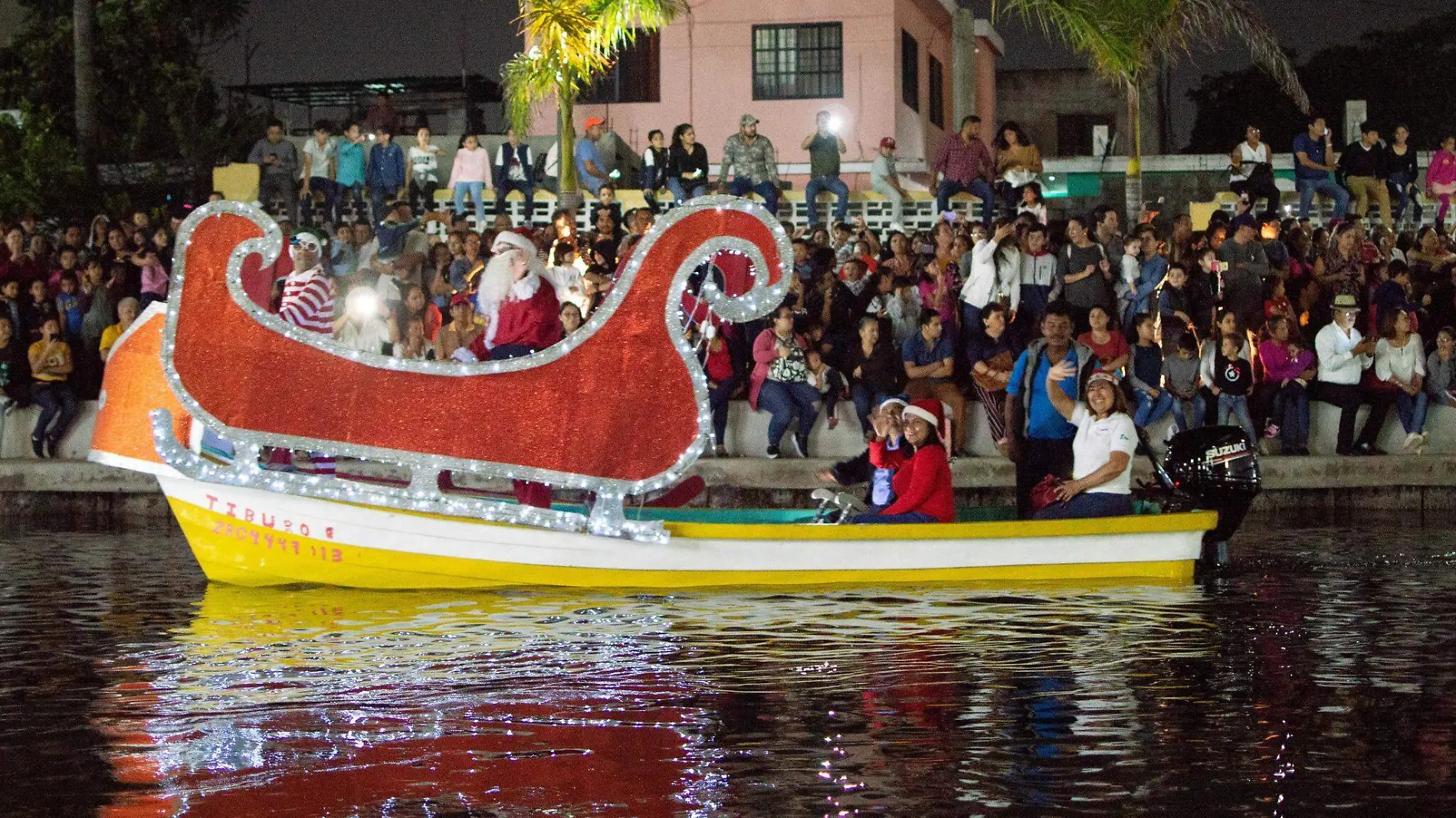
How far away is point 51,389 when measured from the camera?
63.7 feet

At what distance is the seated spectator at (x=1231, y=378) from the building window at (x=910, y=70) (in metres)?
15.1

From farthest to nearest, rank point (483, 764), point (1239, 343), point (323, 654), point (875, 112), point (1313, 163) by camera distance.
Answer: point (875, 112) → point (1313, 163) → point (1239, 343) → point (323, 654) → point (483, 764)

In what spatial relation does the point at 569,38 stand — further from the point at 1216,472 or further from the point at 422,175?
the point at 1216,472

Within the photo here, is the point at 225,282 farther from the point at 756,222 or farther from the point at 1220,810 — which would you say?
the point at 1220,810

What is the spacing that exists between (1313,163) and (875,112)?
957 centimetres

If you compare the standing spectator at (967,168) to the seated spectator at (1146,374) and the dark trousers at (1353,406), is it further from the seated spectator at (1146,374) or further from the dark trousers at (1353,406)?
the dark trousers at (1353,406)

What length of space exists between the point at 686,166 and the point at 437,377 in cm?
1129

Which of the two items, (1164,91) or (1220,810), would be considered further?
(1164,91)

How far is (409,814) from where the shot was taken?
21.8ft

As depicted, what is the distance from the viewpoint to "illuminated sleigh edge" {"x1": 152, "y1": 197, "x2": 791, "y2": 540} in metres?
12.2

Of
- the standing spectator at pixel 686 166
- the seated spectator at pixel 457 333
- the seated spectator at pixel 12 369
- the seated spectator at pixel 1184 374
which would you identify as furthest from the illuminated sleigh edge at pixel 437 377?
the standing spectator at pixel 686 166

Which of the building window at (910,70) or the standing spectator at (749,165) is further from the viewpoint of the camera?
the building window at (910,70)

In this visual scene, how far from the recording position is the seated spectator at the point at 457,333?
699 inches

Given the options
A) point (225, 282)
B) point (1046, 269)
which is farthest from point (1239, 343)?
point (225, 282)
